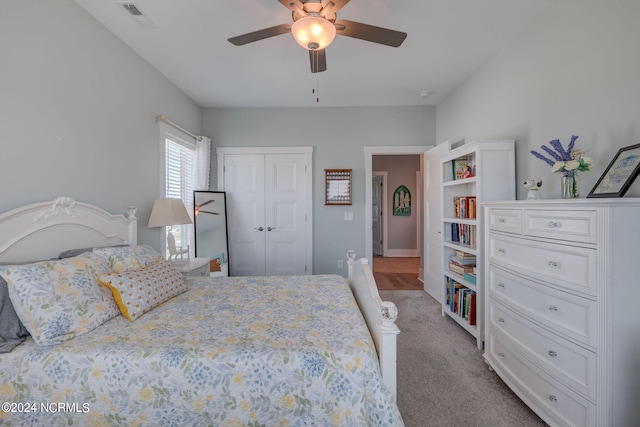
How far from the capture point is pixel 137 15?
201 centimetres

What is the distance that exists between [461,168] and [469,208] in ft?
1.49

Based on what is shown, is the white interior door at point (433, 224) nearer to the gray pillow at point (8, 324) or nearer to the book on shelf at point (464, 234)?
the book on shelf at point (464, 234)

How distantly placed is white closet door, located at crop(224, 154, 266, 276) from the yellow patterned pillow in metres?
2.11

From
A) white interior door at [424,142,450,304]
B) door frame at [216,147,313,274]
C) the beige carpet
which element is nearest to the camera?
white interior door at [424,142,450,304]

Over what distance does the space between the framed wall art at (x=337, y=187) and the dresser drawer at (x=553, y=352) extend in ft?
8.06

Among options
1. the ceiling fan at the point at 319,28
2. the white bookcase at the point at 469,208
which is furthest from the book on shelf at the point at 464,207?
the ceiling fan at the point at 319,28

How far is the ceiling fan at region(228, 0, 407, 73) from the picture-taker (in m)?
1.53

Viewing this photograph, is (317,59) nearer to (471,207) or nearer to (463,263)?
(471,207)

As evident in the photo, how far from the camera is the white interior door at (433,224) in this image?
3414mm

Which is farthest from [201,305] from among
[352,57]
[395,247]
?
[395,247]

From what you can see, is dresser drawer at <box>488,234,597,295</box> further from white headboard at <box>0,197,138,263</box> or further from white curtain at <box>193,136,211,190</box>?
white curtain at <box>193,136,211,190</box>

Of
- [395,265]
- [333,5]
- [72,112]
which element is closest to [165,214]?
[72,112]

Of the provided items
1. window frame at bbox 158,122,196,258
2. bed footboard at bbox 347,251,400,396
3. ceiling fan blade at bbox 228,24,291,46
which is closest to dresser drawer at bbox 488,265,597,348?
bed footboard at bbox 347,251,400,396

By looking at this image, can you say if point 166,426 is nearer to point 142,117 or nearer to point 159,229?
point 159,229
